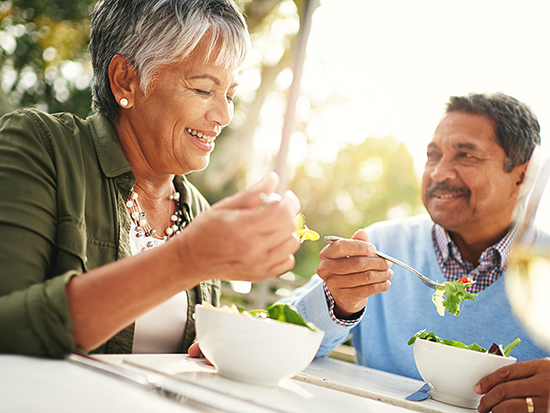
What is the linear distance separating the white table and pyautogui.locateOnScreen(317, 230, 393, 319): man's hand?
0.89 ft

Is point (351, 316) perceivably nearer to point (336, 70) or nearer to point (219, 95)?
point (219, 95)

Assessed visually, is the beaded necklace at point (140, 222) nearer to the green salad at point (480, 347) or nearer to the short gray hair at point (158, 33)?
the short gray hair at point (158, 33)

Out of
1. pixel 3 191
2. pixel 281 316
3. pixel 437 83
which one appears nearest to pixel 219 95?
pixel 3 191

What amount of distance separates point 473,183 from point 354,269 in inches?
33.1

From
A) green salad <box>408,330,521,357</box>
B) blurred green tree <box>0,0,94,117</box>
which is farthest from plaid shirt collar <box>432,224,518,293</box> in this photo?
blurred green tree <box>0,0,94,117</box>

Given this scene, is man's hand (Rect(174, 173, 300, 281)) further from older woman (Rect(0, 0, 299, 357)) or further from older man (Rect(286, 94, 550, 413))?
older man (Rect(286, 94, 550, 413))

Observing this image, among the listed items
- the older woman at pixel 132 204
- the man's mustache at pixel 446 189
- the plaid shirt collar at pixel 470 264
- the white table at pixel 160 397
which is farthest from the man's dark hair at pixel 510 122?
the white table at pixel 160 397

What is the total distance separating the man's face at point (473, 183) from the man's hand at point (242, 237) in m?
1.19

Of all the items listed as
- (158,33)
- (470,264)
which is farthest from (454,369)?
(158,33)

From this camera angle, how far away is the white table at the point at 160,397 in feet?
1.55

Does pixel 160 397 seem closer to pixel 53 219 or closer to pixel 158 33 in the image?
pixel 53 219

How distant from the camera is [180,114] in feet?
3.98

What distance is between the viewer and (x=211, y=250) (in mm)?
615

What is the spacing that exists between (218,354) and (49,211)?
1.53 feet
